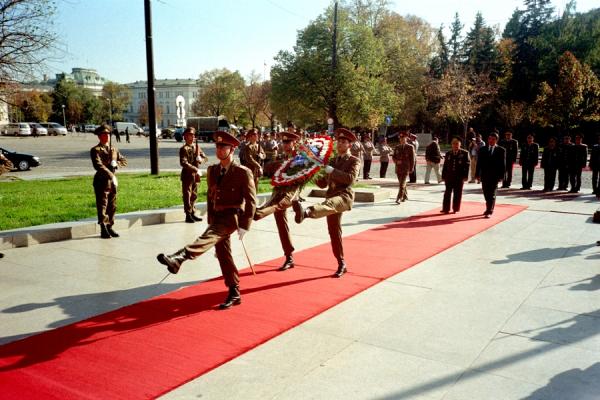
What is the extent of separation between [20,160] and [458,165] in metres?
20.9

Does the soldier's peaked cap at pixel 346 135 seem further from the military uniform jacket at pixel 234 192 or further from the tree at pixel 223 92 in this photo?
the tree at pixel 223 92

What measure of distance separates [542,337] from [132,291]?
16.2 feet

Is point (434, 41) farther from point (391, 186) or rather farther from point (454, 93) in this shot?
point (391, 186)

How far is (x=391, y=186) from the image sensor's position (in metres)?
18.6

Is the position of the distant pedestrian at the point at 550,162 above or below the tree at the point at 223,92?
below

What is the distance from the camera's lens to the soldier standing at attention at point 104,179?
9648mm

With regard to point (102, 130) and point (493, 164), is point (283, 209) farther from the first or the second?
point (493, 164)

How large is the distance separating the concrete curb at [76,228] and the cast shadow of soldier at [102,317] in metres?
3.53

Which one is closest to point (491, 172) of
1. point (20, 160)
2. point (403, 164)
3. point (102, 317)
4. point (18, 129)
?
point (403, 164)

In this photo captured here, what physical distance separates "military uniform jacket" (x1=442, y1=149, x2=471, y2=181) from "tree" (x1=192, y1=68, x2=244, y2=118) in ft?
251

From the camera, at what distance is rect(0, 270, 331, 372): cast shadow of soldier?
4625mm

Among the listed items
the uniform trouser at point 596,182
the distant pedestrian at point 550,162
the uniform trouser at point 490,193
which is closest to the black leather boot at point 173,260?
the uniform trouser at point 490,193

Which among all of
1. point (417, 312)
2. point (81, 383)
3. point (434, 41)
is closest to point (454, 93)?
point (434, 41)

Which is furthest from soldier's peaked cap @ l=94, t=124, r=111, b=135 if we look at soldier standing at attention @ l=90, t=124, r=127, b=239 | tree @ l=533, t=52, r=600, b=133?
tree @ l=533, t=52, r=600, b=133
